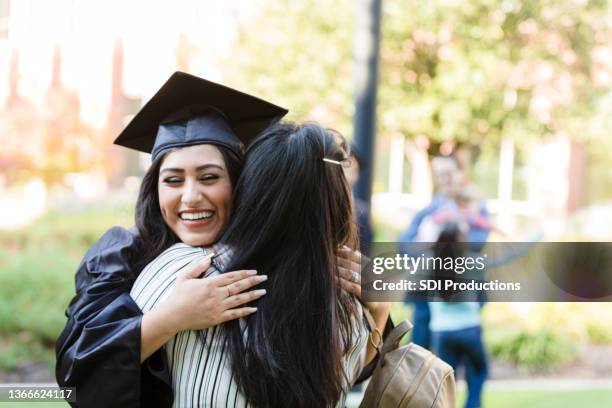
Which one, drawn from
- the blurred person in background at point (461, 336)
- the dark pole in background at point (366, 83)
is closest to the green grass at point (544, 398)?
the blurred person in background at point (461, 336)

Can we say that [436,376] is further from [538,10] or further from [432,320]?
[538,10]

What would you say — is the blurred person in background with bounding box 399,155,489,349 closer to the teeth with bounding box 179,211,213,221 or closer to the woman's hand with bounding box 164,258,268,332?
the teeth with bounding box 179,211,213,221

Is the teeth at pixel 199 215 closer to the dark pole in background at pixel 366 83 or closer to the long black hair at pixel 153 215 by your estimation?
the long black hair at pixel 153 215

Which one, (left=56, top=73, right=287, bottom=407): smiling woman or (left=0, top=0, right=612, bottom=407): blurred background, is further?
(left=0, top=0, right=612, bottom=407): blurred background

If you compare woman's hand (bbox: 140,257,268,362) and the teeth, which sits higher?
the teeth

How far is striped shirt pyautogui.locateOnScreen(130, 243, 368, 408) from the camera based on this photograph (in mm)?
1736

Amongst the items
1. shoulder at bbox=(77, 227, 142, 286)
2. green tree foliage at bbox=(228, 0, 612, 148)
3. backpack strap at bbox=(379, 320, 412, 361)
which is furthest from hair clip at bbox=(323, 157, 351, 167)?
green tree foliage at bbox=(228, 0, 612, 148)

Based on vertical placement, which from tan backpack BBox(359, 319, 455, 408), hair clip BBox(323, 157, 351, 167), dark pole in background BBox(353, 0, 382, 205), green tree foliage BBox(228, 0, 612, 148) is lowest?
tan backpack BBox(359, 319, 455, 408)

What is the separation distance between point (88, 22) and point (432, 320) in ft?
36.9

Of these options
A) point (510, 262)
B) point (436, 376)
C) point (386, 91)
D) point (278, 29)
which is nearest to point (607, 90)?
point (386, 91)

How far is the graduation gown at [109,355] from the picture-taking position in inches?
71.2

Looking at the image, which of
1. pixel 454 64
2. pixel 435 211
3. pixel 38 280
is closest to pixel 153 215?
pixel 435 211

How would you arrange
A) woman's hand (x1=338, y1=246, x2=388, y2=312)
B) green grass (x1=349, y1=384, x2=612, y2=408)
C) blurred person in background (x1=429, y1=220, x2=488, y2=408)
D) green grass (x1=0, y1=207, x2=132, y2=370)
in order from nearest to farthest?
woman's hand (x1=338, y1=246, x2=388, y2=312) → blurred person in background (x1=429, y1=220, x2=488, y2=408) → green grass (x1=349, y1=384, x2=612, y2=408) → green grass (x1=0, y1=207, x2=132, y2=370)

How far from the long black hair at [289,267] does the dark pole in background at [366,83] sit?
3.41 meters
